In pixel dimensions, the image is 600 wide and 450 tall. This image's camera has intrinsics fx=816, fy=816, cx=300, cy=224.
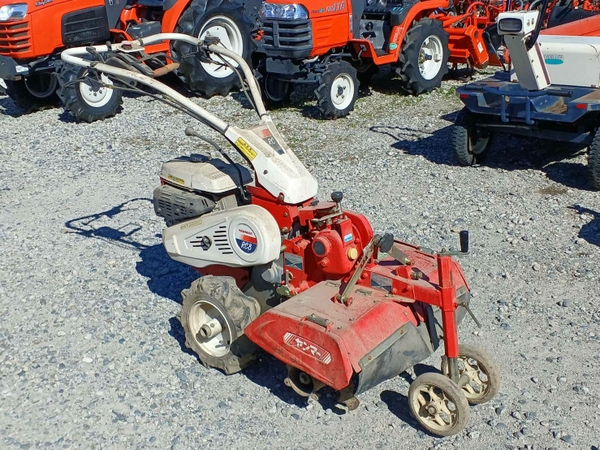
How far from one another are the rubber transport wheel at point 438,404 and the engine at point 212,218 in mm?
1069

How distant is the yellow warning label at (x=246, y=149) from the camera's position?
15.0 feet

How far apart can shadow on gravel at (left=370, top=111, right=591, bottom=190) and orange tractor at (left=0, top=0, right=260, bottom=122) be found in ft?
9.21

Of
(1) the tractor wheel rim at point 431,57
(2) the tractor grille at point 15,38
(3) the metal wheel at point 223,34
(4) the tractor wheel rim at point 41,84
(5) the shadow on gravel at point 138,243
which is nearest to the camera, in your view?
(5) the shadow on gravel at point 138,243

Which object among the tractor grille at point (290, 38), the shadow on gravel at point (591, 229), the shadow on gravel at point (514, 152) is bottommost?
the shadow on gravel at point (591, 229)

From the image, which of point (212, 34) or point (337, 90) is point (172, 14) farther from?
point (337, 90)

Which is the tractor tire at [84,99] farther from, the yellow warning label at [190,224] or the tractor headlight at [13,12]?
the yellow warning label at [190,224]

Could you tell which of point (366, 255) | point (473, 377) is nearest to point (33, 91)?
point (366, 255)

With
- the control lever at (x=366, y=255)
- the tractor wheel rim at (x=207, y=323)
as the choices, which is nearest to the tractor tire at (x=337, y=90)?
the tractor wheel rim at (x=207, y=323)

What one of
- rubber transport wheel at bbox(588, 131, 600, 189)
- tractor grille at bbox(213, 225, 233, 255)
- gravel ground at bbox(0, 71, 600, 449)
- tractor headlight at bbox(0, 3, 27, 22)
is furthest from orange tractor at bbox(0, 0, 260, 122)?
tractor grille at bbox(213, 225, 233, 255)

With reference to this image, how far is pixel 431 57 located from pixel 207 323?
22.0 feet

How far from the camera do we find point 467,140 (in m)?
7.72

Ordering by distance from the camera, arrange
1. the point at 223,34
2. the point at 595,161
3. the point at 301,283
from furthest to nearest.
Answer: the point at 223,34 → the point at 595,161 → the point at 301,283

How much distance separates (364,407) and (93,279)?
2.43m

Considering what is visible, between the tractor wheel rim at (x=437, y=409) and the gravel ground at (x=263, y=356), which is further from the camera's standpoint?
the gravel ground at (x=263, y=356)
